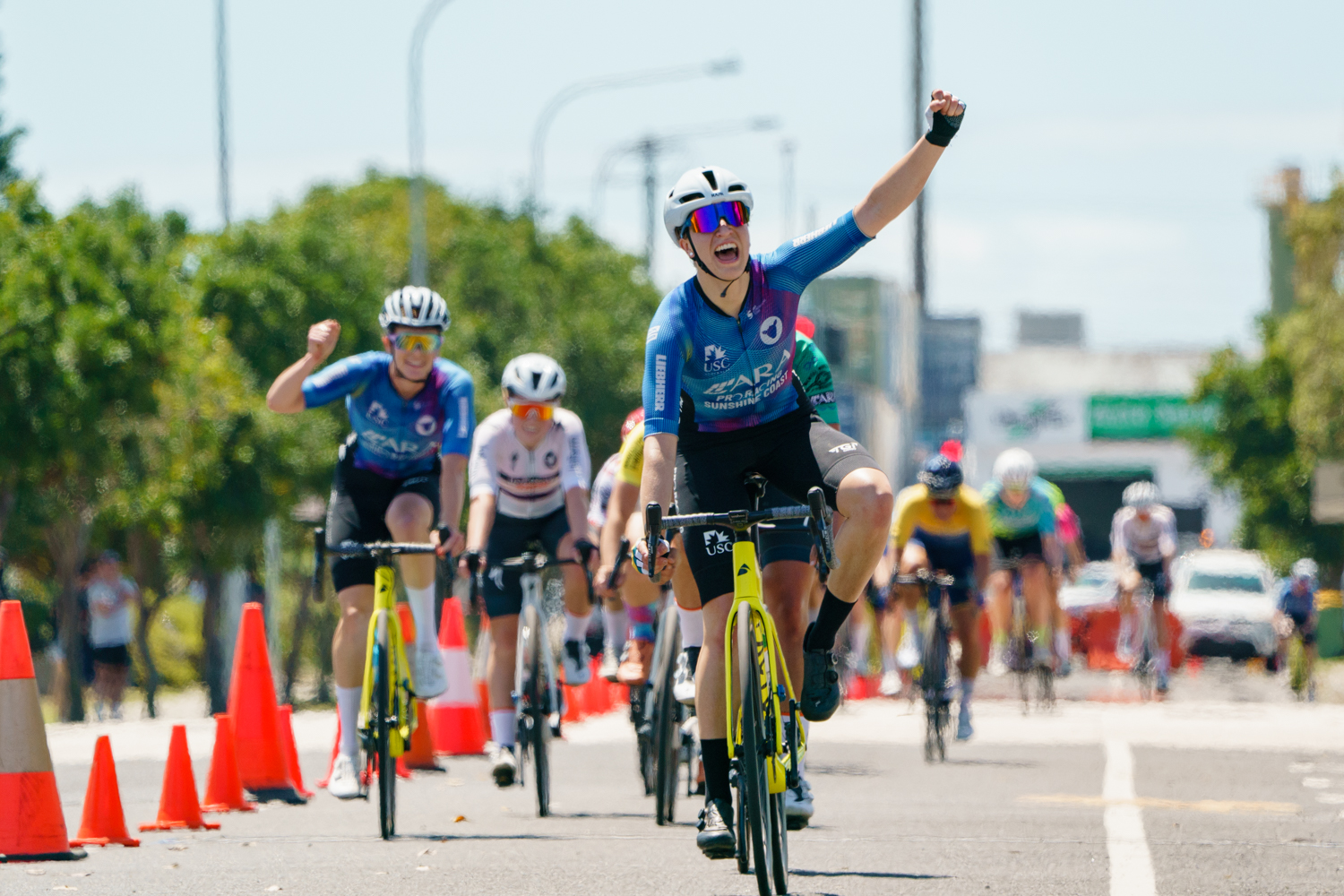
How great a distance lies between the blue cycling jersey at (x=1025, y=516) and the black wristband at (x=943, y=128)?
10.9 meters

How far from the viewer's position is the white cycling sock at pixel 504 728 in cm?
1041

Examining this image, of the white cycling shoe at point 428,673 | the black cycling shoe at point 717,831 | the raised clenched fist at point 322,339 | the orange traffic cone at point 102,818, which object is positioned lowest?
the orange traffic cone at point 102,818

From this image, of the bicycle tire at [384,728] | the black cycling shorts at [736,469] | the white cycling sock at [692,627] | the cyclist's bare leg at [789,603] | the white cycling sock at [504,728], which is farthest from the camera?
the white cycling sock at [504,728]

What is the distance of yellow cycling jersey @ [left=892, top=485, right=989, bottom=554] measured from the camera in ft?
47.0

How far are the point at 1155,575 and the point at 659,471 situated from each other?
612 inches

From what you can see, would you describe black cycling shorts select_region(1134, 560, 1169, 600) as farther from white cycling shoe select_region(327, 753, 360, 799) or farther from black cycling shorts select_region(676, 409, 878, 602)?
black cycling shorts select_region(676, 409, 878, 602)

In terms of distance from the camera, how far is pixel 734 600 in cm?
671

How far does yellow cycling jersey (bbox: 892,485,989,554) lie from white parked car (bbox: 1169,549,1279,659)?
69.6 feet

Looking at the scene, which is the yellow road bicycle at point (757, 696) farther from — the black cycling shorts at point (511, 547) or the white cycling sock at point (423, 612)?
the black cycling shorts at point (511, 547)

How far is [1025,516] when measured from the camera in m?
17.7

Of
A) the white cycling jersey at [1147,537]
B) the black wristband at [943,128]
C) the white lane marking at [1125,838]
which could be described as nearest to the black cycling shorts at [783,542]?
the black wristband at [943,128]

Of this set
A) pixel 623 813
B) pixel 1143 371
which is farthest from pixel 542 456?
pixel 1143 371

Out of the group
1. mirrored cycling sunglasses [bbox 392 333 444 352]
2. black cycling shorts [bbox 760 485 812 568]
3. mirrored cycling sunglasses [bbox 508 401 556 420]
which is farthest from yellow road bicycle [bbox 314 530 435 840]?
black cycling shorts [bbox 760 485 812 568]

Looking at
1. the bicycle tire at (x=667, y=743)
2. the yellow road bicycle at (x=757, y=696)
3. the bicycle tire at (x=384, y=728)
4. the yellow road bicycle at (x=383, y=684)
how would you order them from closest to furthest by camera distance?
the yellow road bicycle at (x=757, y=696)
the bicycle tire at (x=384, y=728)
the yellow road bicycle at (x=383, y=684)
the bicycle tire at (x=667, y=743)
